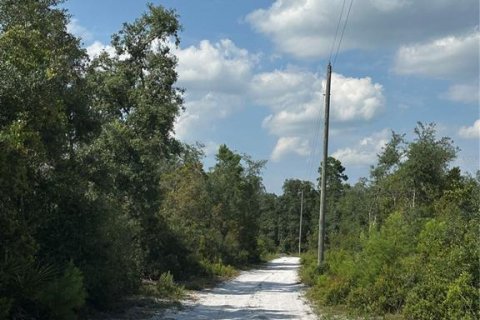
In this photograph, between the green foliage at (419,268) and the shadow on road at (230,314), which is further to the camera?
the shadow on road at (230,314)

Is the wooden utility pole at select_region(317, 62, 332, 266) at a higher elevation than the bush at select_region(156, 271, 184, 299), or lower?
higher

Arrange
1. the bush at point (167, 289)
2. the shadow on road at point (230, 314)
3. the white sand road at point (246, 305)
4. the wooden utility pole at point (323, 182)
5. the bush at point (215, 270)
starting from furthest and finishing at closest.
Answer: the bush at point (215, 270) → the wooden utility pole at point (323, 182) → the bush at point (167, 289) → the white sand road at point (246, 305) → the shadow on road at point (230, 314)

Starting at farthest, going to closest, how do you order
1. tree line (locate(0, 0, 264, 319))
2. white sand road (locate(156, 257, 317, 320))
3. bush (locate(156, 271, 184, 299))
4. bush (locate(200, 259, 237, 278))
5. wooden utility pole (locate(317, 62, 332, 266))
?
bush (locate(200, 259, 237, 278)), wooden utility pole (locate(317, 62, 332, 266)), bush (locate(156, 271, 184, 299)), white sand road (locate(156, 257, 317, 320)), tree line (locate(0, 0, 264, 319))

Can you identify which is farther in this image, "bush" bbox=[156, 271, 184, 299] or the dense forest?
"bush" bbox=[156, 271, 184, 299]

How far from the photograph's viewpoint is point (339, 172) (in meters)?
111

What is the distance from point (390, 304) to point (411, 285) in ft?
3.33

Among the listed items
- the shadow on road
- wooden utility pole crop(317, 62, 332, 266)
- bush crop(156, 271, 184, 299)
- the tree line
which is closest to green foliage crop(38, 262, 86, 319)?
the tree line

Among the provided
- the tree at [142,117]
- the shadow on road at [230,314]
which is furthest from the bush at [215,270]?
the shadow on road at [230,314]

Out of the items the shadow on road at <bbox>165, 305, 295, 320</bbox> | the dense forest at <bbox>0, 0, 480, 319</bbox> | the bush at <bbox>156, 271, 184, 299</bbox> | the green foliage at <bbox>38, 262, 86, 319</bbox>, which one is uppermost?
the dense forest at <bbox>0, 0, 480, 319</bbox>

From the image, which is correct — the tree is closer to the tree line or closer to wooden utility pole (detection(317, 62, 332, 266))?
the tree line

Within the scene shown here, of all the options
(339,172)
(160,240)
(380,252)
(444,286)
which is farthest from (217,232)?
(339,172)

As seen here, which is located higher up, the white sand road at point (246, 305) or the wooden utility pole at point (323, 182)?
the wooden utility pole at point (323, 182)

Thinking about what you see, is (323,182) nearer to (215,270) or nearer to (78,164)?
(215,270)

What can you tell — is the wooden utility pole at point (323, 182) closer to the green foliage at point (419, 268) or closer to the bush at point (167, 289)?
the green foliage at point (419, 268)
